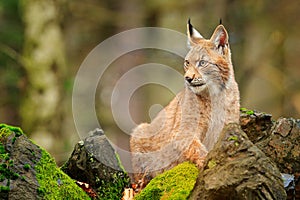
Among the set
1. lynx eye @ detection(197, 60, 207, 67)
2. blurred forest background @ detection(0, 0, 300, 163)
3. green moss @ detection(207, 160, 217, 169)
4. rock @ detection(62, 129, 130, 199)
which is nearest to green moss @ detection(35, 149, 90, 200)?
rock @ detection(62, 129, 130, 199)

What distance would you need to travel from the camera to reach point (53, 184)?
4.89 metres

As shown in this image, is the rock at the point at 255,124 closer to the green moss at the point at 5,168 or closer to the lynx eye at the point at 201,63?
the lynx eye at the point at 201,63

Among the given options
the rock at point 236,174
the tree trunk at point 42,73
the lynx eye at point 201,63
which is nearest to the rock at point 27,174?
the rock at point 236,174

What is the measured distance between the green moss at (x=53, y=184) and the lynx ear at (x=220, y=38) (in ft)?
6.44

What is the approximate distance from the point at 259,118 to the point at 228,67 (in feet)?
2.60

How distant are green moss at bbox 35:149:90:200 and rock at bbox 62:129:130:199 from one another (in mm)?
354

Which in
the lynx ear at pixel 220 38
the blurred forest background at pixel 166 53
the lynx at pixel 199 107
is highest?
the blurred forest background at pixel 166 53

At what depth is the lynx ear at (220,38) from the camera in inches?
220

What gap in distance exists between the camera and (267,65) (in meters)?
15.9

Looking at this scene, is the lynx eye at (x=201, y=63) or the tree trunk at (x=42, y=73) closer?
the lynx eye at (x=201, y=63)

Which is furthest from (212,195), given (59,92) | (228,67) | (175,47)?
(175,47)

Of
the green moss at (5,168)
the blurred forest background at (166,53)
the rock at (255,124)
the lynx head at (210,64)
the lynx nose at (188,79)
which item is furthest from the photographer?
the blurred forest background at (166,53)

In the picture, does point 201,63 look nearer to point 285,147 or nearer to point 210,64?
point 210,64

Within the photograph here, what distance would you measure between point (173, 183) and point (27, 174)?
129 centimetres
